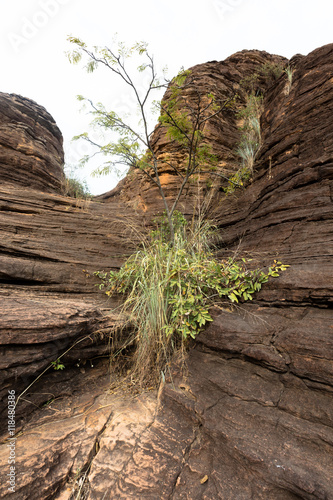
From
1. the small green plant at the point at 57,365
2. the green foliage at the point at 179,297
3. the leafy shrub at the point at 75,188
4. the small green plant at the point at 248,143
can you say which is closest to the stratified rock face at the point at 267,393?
the green foliage at the point at 179,297

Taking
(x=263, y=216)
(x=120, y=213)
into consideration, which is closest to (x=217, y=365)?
(x=263, y=216)

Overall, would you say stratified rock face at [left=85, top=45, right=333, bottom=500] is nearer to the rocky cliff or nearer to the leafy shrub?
the rocky cliff

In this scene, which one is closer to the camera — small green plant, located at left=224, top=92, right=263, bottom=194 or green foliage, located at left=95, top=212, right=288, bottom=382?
green foliage, located at left=95, top=212, right=288, bottom=382

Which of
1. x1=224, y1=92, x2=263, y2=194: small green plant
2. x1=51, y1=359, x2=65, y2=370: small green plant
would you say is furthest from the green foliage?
x1=224, y1=92, x2=263, y2=194: small green plant

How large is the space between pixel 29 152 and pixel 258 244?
621 cm

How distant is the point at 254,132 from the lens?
5277mm

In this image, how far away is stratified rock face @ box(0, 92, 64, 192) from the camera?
17.9ft

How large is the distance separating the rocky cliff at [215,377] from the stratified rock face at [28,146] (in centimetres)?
246

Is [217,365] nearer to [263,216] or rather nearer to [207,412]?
[207,412]

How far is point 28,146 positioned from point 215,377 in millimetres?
6965

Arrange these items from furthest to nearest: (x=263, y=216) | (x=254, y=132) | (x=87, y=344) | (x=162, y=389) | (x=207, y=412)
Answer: (x=254, y=132)
(x=263, y=216)
(x=87, y=344)
(x=162, y=389)
(x=207, y=412)

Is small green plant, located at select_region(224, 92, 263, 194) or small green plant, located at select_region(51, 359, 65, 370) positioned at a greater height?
small green plant, located at select_region(224, 92, 263, 194)

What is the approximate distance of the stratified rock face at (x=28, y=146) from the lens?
545cm

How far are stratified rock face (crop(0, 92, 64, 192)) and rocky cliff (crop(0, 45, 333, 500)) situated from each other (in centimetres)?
246
